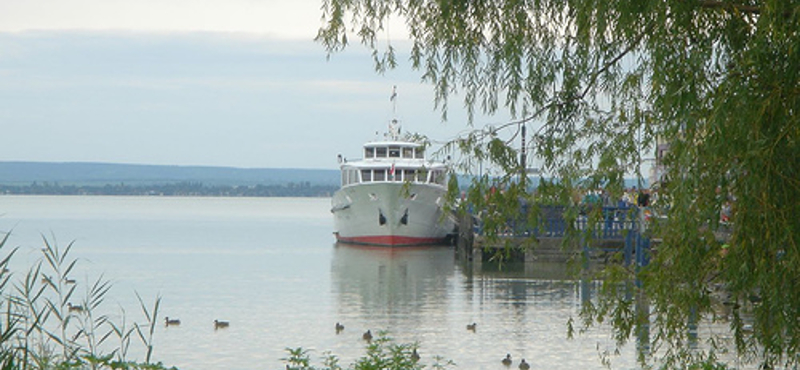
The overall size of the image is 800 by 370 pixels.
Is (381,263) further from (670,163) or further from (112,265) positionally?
(670,163)

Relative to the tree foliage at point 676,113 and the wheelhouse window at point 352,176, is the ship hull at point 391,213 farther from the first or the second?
the tree foliage at point 676,113

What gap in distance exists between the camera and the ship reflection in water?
18172mm

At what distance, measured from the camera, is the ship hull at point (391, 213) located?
4844 cm

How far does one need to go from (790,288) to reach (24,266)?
120ft

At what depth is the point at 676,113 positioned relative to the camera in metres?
8.14

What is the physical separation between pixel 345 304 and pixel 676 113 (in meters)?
20.1

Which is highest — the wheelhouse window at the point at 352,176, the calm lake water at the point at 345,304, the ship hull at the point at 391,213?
the wheelhouse window at the point at 352,176

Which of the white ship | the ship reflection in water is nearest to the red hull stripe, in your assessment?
the white ship

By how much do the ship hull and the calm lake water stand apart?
0.75 meters

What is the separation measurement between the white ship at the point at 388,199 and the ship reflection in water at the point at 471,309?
550cm

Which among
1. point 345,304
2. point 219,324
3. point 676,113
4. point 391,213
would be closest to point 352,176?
point 391,213

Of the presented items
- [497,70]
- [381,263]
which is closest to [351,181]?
[381,263]

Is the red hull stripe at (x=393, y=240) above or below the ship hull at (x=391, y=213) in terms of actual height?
below

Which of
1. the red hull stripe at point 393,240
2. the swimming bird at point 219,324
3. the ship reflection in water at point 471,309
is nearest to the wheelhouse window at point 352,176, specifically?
the red hull stripe at point 393,240
